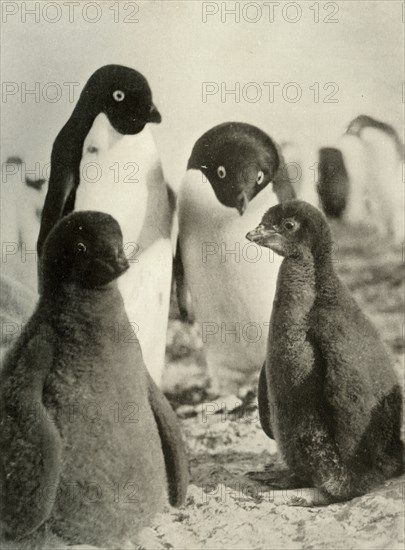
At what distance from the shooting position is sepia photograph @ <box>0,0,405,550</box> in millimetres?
1790

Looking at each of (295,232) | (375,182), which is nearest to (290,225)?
(295,232)

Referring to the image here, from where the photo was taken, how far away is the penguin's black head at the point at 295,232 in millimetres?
1814

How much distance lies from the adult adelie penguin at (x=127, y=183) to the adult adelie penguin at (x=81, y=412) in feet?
0.13

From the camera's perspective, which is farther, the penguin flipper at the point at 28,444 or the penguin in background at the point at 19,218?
the penguin in background at the point at 19,218

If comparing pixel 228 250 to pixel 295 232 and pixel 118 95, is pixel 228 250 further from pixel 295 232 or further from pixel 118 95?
pixel 118 95

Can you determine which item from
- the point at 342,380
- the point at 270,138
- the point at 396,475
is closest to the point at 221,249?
the point at 270,138

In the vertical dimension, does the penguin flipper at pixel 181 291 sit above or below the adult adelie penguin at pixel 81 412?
above

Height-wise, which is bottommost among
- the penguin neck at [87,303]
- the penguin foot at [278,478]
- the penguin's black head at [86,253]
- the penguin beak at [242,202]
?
the penguin foot at [278,478]

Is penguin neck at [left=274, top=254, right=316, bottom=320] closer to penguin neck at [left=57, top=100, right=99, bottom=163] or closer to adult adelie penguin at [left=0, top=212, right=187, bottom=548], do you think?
adult adelie penguin at [left=0, top=212, right=187, bottom=548]

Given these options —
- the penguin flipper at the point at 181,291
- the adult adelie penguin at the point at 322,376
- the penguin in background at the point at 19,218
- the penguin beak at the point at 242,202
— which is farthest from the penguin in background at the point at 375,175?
the penguin in background at the point at 19,218

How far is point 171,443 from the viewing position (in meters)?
1.81

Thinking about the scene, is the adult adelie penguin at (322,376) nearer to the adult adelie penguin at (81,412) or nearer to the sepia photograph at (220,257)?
the sepia photograph at (220,257)

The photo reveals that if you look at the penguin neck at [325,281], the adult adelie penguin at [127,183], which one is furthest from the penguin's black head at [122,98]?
the penguin neck at [325,281]

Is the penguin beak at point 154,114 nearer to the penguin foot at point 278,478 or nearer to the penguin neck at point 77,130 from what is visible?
the penguin neck at point 77,130
